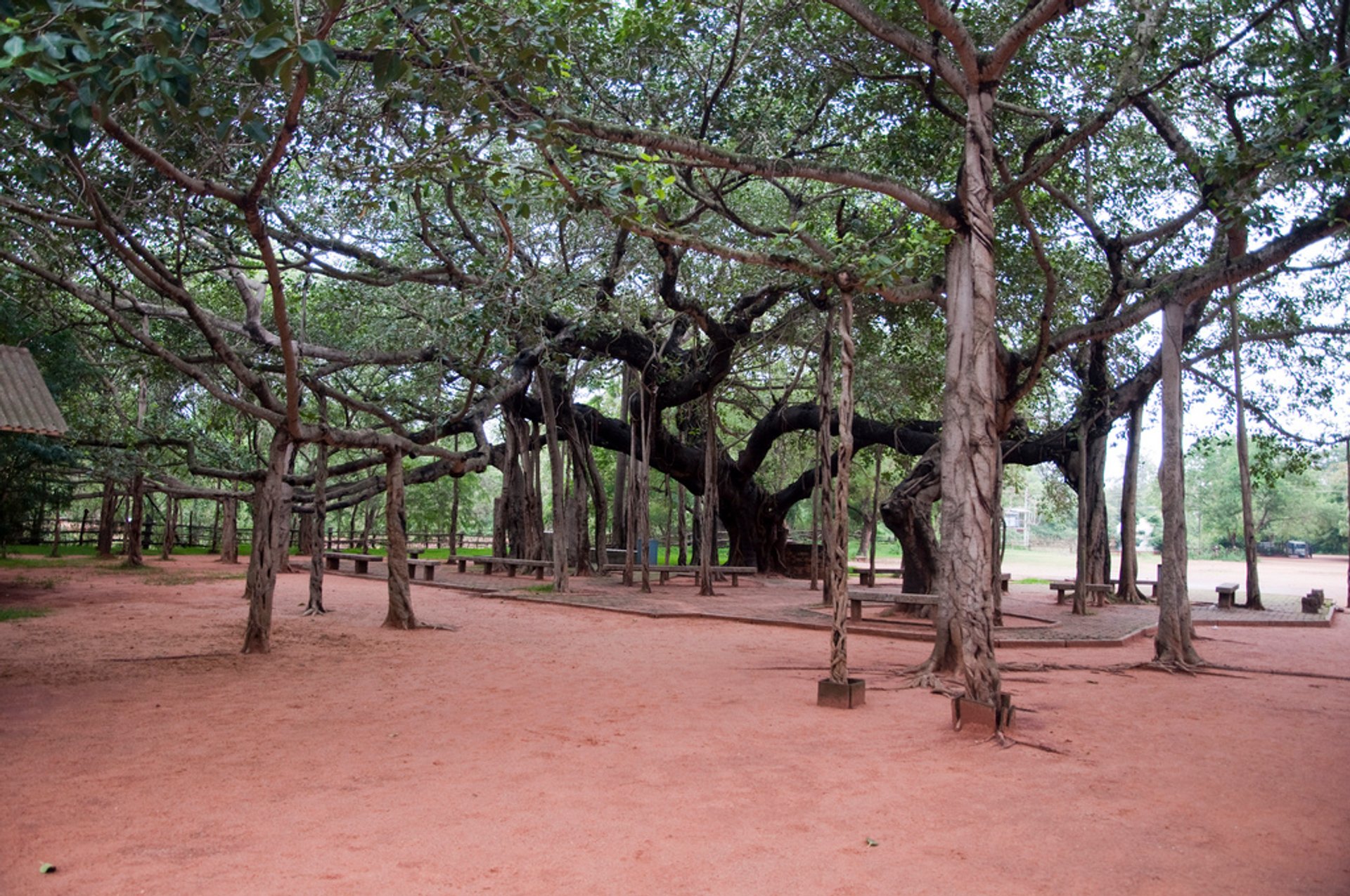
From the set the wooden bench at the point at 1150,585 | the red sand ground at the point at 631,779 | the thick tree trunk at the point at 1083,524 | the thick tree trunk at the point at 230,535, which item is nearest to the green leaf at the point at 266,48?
the red sand ground at the point at 631,779

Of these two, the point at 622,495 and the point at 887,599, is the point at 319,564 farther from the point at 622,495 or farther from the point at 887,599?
the point at 622,495

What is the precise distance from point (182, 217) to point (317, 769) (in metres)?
5.48

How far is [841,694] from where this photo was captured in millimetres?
6457

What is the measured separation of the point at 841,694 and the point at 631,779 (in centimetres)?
228

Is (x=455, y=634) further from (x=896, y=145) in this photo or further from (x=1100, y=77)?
(x=1100, y=77)

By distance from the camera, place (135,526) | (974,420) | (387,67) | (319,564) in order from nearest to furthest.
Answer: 1. (387,67)
2. (974,420)
3. (319,564)
4. (135,526)

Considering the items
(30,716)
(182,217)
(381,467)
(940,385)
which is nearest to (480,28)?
(182,217)

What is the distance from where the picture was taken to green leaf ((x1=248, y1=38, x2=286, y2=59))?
3629mm

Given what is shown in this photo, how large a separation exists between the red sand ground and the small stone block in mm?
204

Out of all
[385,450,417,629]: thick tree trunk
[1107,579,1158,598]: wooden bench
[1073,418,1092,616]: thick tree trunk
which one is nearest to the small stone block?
[385,450,417,629]: thick tree trunk

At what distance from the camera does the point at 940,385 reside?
51.3 ft

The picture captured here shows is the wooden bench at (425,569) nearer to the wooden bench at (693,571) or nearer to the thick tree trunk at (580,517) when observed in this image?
the thick tree trunk at (580,517)

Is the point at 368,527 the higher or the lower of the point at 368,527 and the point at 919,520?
the lower

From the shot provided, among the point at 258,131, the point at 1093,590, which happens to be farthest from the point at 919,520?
the point at 258,131
